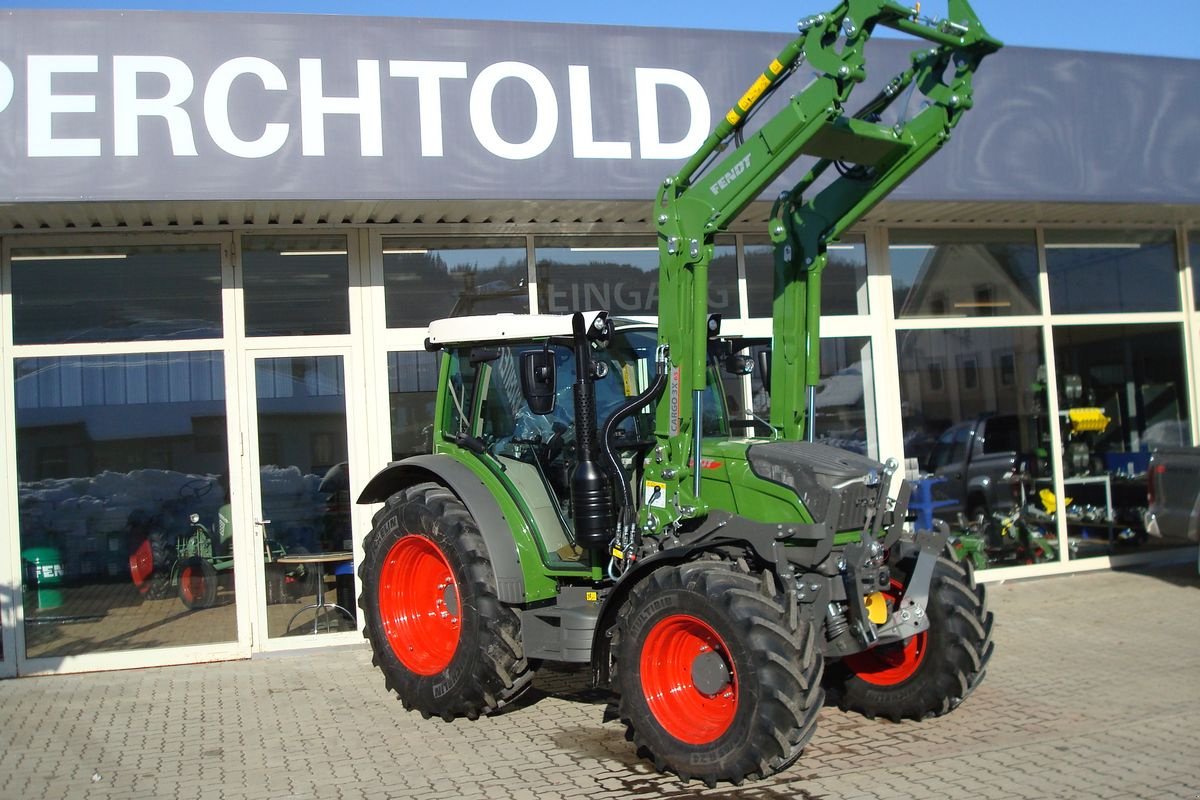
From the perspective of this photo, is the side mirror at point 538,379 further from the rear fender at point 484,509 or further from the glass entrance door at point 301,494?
the glass entrance door at point 301,494

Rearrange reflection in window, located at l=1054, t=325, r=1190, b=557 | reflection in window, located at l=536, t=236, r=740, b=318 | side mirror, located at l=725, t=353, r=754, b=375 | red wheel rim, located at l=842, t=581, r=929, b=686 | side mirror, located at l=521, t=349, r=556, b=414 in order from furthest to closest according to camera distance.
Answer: reflection in window, located at l=1054, t=325, r=1190, b=557 < reflection in window, located at l=536, t=236, r=740, b=318 < side mirror, located at l=725, t=353, r=754, b=375 < red wheel rim, located at l=842, t=581, r=929, b=686 < side mirror, located at l=521, t=349, r=556, b=414

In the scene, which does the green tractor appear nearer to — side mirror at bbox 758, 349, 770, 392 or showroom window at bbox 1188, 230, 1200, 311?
side mirror at bbox 758, 349, 770, 392

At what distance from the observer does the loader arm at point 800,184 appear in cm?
542

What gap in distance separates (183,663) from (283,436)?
1887mm

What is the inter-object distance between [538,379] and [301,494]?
3755 mm

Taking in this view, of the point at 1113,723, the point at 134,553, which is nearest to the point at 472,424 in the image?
the point at 134,553

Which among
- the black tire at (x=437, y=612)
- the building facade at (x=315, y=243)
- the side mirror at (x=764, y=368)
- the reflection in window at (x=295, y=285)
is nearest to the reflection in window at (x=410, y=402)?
the building facade at (x=315, y=243)

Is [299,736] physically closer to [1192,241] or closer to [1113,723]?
[1113,723]

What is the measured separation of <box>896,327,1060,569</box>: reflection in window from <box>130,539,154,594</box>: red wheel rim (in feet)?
22.2

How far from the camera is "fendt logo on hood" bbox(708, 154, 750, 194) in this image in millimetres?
5602

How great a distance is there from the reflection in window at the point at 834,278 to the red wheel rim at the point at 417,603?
4342 mm

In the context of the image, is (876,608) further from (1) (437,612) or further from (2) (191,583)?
(2) (191,583)

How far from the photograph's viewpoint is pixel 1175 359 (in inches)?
456

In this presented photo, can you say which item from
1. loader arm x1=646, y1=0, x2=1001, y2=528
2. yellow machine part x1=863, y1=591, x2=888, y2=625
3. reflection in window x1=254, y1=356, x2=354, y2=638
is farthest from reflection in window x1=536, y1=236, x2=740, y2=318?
yellow machine part x1=863, y1=591, x2=888, y2=625
